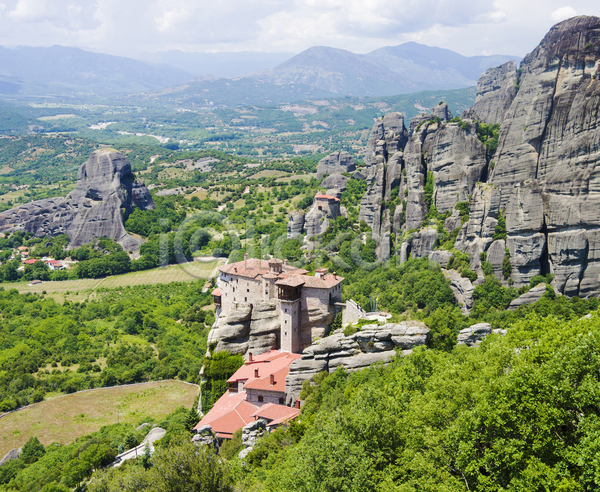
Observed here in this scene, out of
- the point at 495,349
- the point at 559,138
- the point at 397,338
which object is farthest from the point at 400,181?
the point at 495,349

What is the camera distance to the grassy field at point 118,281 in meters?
90.9

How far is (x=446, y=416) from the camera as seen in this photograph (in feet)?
65.3

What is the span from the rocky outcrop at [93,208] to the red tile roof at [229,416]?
7602 centimetres

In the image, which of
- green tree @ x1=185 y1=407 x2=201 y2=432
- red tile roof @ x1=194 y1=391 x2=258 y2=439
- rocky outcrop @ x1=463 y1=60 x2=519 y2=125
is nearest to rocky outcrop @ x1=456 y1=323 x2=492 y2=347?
red tile roof @ x1=194 y1=391 x2=258 y2=439

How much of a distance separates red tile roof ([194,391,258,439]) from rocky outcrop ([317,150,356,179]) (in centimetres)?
7778

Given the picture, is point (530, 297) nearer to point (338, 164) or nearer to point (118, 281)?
point (338, 164)

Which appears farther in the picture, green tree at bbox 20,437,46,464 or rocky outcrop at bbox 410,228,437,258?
rocky outcrop at bbox 410,228,437,258

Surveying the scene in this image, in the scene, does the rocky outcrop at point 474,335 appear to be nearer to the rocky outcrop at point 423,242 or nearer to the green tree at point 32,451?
the rocky outcrop at point 423,242

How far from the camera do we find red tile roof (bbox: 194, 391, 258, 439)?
37025mm

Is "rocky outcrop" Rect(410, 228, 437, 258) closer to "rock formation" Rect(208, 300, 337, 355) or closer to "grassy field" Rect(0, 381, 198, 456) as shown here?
"rock formation" Rect(208, 300, 337, 355)

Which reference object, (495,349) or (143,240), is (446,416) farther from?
(143,240)

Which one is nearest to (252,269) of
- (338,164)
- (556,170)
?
(556,170)

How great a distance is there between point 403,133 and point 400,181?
15272 mm

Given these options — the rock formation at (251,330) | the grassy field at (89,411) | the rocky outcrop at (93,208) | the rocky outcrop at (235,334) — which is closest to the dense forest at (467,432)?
the rock formation at (251,330)
